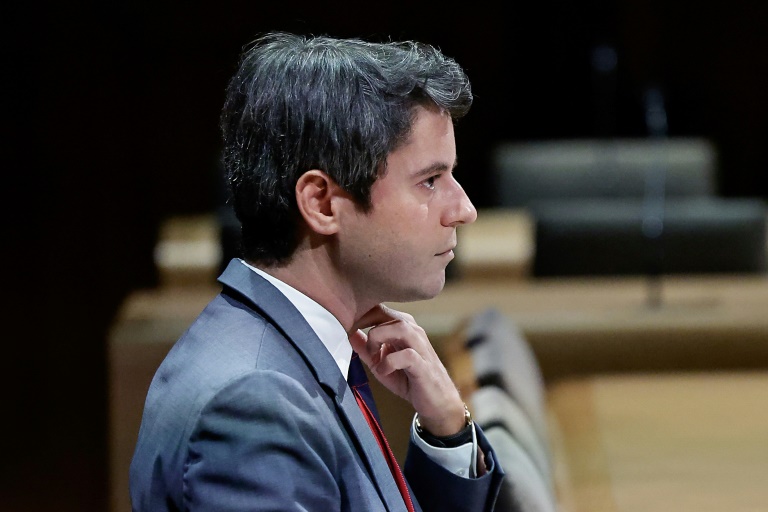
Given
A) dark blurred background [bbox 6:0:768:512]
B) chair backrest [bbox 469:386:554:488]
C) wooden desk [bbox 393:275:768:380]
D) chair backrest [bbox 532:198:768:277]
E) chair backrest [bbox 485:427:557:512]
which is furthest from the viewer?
dark blurred background [bbox 6:0:768:512]

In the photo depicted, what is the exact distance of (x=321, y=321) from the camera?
3.40 ft

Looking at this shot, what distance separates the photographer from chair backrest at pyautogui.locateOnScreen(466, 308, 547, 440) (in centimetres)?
192

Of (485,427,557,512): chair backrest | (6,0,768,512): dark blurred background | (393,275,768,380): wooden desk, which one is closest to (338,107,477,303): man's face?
(485,427,557,512): chair backrest

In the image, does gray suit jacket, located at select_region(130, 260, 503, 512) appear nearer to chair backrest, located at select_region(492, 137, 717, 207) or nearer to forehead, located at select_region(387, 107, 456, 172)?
forehead, located at select_region(387, 107, 456, 172)

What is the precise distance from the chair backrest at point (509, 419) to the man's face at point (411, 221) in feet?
2.14

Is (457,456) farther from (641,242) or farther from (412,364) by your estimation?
(641,242)

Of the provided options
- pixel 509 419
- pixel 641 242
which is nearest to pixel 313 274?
pixel 509 419

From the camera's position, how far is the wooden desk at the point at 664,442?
191 centimetres

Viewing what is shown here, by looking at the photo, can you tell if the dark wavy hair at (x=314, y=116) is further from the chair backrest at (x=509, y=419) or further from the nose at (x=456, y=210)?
the chair backrest at (x=509, y=419)

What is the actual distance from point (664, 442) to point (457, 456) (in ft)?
3.60

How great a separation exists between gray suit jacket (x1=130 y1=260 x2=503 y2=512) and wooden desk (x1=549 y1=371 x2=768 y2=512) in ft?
3.34

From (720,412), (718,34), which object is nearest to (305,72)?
(720,412)

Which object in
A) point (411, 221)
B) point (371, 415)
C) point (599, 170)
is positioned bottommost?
point (599, 170)

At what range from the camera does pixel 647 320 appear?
2621mm
